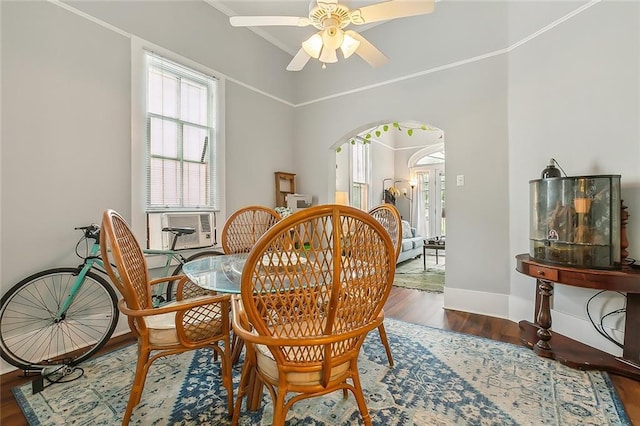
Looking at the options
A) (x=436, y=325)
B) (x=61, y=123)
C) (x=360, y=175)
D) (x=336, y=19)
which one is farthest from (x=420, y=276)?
(x=61, y=123)

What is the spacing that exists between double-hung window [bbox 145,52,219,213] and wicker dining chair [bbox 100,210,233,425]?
1606 mm

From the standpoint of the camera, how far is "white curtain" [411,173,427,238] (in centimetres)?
865

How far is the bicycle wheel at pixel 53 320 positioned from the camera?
2.02 meters

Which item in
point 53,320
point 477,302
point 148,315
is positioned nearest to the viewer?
point 148,315

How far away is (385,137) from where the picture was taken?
8.49m

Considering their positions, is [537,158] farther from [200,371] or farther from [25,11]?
[25,11]

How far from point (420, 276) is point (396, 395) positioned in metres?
3.26

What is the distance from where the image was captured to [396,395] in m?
1.70

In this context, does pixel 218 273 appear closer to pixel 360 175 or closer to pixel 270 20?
pixel 270 20

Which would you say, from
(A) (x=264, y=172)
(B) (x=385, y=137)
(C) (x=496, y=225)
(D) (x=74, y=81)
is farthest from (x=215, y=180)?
(B) (x=385, y=137)

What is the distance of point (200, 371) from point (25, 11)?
288 centimetres

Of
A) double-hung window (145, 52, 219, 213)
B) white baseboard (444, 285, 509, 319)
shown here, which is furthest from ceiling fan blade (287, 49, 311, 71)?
white baseboard (444, 285, 509, 319)

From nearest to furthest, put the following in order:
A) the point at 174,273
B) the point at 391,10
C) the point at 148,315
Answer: the point at 148,315 → the point at 391,10 → the point at 174,273

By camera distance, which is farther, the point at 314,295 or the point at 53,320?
the point at 53,320
